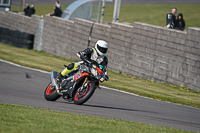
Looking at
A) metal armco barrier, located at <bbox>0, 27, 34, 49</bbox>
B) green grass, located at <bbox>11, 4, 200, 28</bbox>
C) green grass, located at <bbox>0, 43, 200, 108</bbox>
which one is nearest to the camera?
green grass, located at <bbox>0, 43, 200, 108</bbox>

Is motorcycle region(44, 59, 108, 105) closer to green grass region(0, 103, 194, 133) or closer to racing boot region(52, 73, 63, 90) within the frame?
racing boot region(52, 73, 63, 90)

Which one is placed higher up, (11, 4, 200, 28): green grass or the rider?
(11, 4, 200, 28): green grass

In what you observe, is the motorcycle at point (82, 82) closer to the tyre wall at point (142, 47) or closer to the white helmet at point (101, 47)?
the white helmet at point (101, 47)

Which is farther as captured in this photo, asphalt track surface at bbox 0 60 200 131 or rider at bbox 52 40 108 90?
rider at bbox 52 40 108 90

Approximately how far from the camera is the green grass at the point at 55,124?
18.4ft

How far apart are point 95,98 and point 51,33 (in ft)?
40.0

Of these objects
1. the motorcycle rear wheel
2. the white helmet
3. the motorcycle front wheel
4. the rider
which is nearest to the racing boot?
the rider

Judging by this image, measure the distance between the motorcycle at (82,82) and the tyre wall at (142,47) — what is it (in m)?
6.48

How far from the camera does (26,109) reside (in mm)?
7477

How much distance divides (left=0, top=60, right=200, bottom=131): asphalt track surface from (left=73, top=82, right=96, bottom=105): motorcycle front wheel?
0.52 ft

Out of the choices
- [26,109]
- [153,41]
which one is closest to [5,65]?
[153,41]

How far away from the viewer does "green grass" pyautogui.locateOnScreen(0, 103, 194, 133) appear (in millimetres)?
5602

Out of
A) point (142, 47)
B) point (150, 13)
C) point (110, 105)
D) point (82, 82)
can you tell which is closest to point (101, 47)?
point (82, 82)

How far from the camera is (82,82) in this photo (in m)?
8.91
